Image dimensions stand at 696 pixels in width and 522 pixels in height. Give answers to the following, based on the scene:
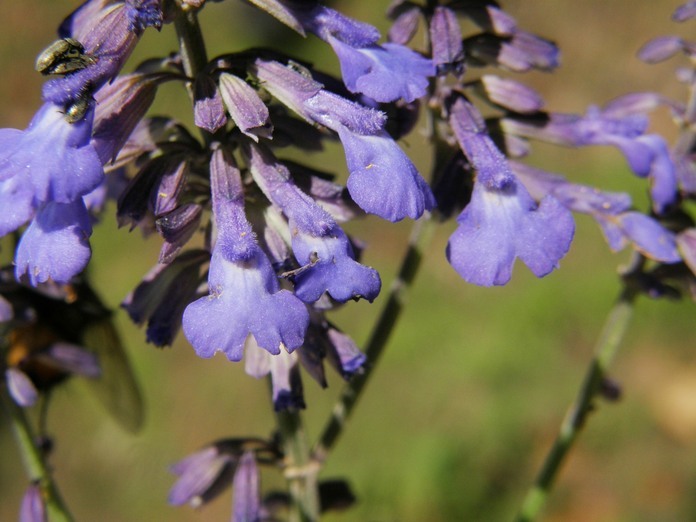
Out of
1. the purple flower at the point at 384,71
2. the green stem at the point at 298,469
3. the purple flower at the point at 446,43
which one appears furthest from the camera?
the green stem at the point at 298,469

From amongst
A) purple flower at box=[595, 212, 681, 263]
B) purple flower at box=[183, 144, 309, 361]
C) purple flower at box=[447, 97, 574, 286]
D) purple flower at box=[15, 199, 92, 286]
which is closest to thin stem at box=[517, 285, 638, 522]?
purple flower at box=[595, 212, 681, 263]

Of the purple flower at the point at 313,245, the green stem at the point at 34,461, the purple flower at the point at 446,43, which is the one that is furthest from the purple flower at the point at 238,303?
the green stem at the point at 34,461

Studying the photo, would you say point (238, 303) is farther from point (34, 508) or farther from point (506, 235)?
point (34, 508)

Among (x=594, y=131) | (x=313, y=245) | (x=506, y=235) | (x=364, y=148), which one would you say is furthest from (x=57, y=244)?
(x=594, y=131)

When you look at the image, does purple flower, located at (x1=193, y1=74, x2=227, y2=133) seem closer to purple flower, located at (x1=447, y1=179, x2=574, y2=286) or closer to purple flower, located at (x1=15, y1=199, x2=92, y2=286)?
purple flower, located at (x1=15, y1=199, x2=92, y2=286)

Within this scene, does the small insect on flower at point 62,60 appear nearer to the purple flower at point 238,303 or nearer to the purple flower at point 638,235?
the purple flower at point 238,303

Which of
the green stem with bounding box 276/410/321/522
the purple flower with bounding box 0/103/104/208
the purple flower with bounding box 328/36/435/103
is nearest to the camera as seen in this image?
the purple flower with bounding box 0/103/104/208

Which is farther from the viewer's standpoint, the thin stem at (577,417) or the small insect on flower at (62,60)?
the thin stem at (577,417)
